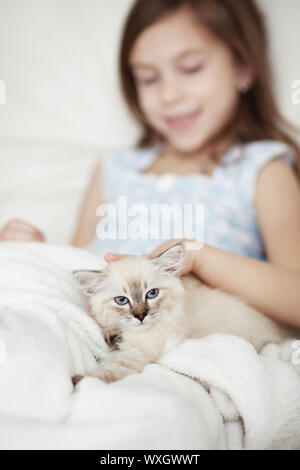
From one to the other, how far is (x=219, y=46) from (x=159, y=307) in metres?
0.95

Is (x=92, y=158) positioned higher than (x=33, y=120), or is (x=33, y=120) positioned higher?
(x=33, y=120)

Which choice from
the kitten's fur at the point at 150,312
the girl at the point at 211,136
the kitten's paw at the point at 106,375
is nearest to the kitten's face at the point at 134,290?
the kitten's fur at the point at 150,312

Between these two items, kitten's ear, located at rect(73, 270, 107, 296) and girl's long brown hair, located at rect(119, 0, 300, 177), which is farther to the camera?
girl's long brown hair, located at rect(119, 0, 300, 177)

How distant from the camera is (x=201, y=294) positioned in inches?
38.4

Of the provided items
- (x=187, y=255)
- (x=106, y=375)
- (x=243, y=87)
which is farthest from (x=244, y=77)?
(x=106, y=375)

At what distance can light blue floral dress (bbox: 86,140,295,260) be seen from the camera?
1274 mm

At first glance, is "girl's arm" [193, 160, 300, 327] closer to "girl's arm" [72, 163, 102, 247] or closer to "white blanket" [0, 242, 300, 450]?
"white blanket" [0, 242, 300, 450]

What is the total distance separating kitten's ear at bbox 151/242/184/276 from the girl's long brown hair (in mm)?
708

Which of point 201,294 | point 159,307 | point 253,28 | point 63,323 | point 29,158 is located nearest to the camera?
point 63,323

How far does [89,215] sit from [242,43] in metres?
0.79

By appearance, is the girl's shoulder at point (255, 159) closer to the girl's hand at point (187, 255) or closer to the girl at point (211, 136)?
the girl at point (211, 136)

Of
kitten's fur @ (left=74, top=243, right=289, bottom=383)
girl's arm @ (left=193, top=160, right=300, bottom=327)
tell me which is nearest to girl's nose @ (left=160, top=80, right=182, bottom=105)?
girl's arm @ (left=193, top=160, right=300, bottom=327)
